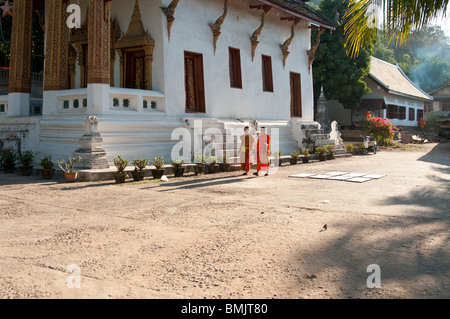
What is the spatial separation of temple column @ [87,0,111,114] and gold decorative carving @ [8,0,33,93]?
300 cm

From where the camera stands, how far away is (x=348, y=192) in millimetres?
8117

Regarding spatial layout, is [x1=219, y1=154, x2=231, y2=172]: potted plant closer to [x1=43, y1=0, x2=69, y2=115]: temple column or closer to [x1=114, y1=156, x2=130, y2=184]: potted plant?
[x1=114, y1=156, x2=130, y2=184]: potted plant

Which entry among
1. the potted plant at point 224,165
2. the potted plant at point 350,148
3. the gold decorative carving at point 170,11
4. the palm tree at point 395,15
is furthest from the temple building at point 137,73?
the palm tree at point 395,15

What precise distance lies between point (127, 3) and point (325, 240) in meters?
10.6

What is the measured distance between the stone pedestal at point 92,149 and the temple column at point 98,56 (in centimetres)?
74

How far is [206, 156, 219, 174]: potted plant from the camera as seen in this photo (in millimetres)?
11102

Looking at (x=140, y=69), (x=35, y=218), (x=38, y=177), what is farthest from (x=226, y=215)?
(x=140, y=69)

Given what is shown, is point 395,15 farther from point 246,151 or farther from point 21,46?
point 21,46

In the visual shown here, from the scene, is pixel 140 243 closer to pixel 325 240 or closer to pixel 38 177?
pixel 325 240

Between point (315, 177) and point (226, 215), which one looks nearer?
point (226, 215)

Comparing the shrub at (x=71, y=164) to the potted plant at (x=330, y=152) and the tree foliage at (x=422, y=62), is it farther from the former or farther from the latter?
the tree foliage at (x=422, y=62)

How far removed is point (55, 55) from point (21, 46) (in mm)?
1504

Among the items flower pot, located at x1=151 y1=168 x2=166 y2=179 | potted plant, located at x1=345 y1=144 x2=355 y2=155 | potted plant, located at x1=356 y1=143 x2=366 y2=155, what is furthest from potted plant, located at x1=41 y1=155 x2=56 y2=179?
potted plant, located at x1=356 y1=143 x2=366 y2=155

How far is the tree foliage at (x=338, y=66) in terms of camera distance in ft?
82.5
